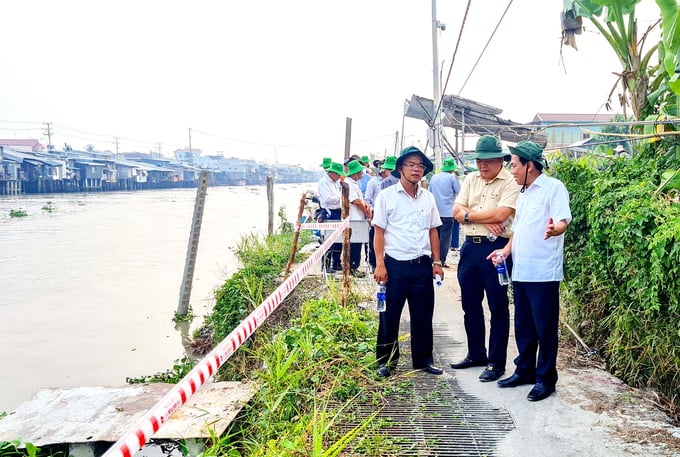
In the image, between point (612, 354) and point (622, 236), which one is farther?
point (612, 354)

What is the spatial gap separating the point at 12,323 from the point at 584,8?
996cm

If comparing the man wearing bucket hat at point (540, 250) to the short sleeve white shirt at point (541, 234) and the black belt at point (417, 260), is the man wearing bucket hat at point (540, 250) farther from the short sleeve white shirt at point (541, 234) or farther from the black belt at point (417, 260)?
the black belt at point (417, 260)

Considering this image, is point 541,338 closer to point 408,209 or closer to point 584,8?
point 408,209

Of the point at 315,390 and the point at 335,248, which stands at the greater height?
the point at 335,248

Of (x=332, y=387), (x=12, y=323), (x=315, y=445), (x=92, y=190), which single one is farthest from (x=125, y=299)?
(x=92, y=190)

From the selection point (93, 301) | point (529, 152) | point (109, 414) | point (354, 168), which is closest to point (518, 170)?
point (529, 152)

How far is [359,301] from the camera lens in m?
5.61

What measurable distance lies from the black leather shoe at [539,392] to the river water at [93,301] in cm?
508

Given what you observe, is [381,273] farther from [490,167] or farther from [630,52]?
[630,52]

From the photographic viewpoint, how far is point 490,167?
11.6ft

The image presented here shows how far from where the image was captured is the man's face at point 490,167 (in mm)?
3506

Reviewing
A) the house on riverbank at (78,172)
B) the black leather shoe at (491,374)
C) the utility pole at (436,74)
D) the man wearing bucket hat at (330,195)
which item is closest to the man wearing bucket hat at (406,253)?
the black leather shoe at (491,374)

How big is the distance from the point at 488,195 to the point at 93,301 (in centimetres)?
912

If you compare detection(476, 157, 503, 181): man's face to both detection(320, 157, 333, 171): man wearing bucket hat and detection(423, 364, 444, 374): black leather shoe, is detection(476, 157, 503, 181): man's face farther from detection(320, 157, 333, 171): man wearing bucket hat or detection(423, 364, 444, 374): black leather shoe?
detection(320, 157, 333, 171): man wearing bucket hat
